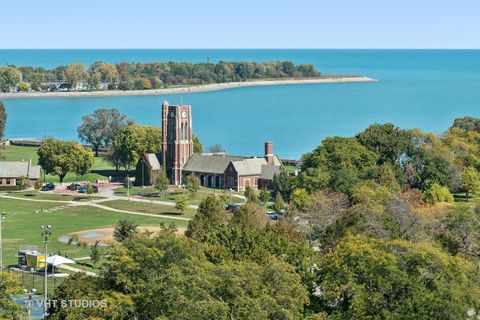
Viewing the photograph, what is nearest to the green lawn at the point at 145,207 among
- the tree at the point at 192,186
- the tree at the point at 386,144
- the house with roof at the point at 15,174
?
the tree at the point at 192,186

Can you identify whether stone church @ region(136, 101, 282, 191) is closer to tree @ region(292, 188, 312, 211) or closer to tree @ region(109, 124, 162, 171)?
tree @ region(109, 124, 162, 171)

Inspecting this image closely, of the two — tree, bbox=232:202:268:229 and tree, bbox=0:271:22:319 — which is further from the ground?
tree, bbox=232:202:268:229

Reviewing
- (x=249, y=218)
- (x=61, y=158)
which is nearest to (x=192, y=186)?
(x=61, y=158)

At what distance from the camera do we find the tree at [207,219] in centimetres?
5273

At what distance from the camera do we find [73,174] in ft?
313

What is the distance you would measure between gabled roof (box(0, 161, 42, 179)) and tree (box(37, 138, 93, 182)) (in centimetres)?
109

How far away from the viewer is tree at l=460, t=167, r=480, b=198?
251 feet

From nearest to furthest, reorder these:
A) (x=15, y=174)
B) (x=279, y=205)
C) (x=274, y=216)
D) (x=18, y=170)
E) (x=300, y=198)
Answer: (x=300, y=198), (x=274, y=216), (x=279, y=205), (x=15, y=174), (x=18, y=170)

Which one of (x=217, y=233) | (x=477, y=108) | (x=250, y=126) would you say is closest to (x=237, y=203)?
(x=217, y=233)

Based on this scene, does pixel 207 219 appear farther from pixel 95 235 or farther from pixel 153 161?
pixel 153 161

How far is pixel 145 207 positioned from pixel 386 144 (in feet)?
66.2

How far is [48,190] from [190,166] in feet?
44.6

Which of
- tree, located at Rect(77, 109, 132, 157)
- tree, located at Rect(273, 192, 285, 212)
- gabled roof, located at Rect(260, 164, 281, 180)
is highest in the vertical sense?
tree, located at Rect(77, 109, 132, 157)

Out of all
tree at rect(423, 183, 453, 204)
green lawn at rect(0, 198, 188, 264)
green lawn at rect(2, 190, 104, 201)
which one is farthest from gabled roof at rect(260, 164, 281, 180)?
tree at rect(423, 183, 453, 204)
